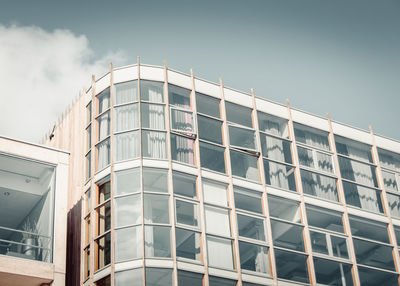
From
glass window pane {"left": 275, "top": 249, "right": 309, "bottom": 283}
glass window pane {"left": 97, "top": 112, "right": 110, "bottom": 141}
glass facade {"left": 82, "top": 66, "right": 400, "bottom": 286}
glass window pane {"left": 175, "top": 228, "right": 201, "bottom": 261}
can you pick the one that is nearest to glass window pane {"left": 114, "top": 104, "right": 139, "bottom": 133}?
glass facade {"left": 82, "top": 66, "right": 400, "bottom": 286}

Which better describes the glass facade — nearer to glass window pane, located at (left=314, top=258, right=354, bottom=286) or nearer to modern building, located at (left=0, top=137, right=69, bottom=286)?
glass window pane, located at (left=314, top=258, right=354, bottom=286)

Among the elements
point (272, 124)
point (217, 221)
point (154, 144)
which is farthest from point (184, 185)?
point (272, 124)

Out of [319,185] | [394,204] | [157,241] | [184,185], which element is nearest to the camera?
[157,241]

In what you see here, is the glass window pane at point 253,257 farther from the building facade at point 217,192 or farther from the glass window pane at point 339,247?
the glass window pane at point 339,247

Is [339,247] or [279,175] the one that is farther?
[279,175]

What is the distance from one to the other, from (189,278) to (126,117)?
6957 millimetres

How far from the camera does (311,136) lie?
28.9m

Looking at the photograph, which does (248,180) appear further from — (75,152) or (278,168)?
(75,152)

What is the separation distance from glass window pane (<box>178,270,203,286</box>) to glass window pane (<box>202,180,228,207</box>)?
3.19m

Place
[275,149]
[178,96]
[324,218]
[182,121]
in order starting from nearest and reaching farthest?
[182,121]
[178,96]
[324,218]
[275,149]

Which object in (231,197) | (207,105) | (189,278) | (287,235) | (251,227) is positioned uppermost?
(207,105)

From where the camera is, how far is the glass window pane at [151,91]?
25.3 m

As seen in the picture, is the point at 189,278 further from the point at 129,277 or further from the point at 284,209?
the point at 284,209

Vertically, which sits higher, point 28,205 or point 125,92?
point 125,92
